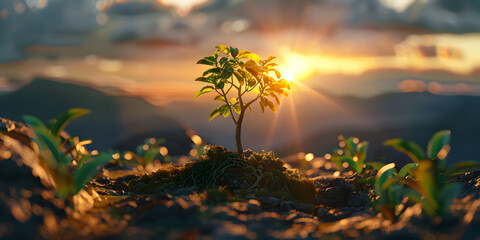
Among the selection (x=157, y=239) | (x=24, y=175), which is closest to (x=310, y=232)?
(x=157, y=239)

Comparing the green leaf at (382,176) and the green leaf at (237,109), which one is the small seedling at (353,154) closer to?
the green leaf at (237,109)

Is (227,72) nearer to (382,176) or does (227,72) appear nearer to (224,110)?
(224,110)

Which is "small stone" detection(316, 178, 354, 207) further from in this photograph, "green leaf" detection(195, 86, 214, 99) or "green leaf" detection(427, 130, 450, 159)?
"green leaf" detection(195, 86, 214, 99)

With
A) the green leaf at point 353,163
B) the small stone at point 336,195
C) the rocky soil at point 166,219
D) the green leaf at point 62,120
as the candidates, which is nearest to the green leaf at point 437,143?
the rocky soil at point 166,219

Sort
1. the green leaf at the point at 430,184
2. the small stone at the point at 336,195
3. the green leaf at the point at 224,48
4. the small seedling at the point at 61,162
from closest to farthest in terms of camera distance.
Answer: the green leaf at the point at 430,184 < the small seedling at the point at 61,162 < the small stone at the point at 336,195 < the green leaf at the point at 224,48

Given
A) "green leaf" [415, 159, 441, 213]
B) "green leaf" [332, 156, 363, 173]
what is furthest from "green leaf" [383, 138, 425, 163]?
"green leaf" [332, 156, 363, 173]

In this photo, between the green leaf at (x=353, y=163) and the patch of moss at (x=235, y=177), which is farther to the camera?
the green leaf at (x=353, y=163)

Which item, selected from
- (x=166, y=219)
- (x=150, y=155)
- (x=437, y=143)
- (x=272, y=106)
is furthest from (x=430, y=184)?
(x=150, y=155)
